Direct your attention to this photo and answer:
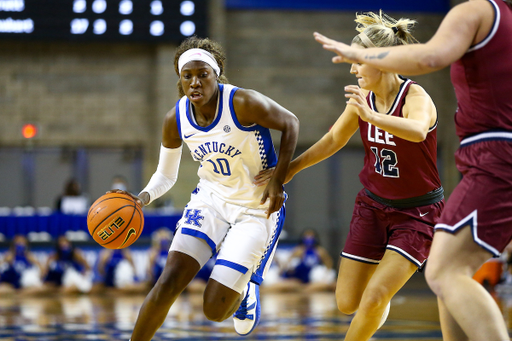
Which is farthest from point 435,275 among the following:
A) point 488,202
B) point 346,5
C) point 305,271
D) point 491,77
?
point 346,5

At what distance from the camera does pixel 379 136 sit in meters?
3.37

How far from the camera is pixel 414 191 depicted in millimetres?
3430

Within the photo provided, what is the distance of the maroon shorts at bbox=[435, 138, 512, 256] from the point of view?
2.29 meters

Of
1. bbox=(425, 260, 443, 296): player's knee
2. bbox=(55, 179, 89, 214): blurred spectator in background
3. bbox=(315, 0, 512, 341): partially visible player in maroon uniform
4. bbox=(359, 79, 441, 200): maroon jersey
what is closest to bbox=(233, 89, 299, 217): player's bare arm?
bbox=(359, 79, 441, 200): maroon jersey

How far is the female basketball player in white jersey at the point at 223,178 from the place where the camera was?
3.54 metres

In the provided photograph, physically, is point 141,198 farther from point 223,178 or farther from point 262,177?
point 262,177

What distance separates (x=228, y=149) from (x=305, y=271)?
740 centimetres

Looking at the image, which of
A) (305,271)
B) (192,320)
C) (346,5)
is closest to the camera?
(192,320)

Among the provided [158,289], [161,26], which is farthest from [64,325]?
[161,26]

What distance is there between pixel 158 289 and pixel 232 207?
67 centimetres

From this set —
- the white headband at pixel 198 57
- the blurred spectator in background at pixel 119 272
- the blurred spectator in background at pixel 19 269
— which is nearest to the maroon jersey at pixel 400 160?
the white headband at pixel 198 57

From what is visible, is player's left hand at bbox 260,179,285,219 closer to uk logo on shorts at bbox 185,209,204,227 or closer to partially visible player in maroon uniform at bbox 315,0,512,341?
uk logo on shorts at bbox 185,209,204,227

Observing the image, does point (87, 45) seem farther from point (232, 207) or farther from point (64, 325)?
point (232, 207)

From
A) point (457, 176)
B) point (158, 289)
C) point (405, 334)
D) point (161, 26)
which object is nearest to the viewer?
point (158, 289)
